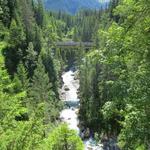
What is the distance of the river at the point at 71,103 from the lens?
7456 centimetres

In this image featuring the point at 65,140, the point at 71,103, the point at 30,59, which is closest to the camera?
the point at 65,140

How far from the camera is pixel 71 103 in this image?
113m

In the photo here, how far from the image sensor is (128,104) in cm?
1143

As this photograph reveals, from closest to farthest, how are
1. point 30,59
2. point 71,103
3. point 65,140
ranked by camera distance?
point 65,140
point 30,59
point 71,103

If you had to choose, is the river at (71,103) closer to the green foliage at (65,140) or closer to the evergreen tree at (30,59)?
the evergreen tree at (30,59)

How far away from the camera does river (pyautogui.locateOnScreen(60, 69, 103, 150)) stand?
74.6 metres

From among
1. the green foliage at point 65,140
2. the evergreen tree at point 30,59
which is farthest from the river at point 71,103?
the green foliage at point 65,140

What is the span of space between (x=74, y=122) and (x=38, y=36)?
28.7 metres

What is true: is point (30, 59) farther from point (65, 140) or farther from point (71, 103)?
point (65, 140)

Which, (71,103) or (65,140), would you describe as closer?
(65,140)

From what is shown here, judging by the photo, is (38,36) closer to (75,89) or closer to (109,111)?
(75,89)

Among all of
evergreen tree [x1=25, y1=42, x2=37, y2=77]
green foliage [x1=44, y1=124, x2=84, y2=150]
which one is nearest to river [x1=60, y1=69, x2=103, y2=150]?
evergreen tree [x1=25, y1=42, x2=37, y2=77]

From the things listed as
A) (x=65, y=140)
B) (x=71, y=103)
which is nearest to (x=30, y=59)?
(x=71, y=103)

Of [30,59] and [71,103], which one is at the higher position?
[30,59]
